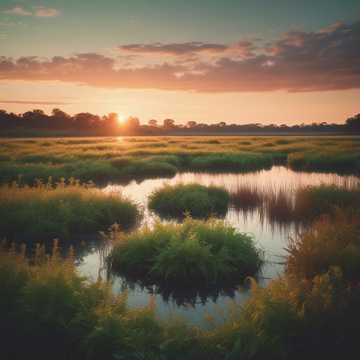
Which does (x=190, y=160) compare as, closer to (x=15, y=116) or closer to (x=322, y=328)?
(x=322, y=328)

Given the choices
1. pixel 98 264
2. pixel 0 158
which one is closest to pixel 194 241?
pixel 98 264

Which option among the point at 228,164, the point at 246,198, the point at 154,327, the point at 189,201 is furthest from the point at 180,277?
the point at 228,164

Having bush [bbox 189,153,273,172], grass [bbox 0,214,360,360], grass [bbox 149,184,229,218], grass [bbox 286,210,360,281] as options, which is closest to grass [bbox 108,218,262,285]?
grass [bbox 286,210,360,281]

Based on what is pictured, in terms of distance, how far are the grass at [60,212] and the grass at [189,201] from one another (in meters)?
1.84

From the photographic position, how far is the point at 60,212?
42.9ft

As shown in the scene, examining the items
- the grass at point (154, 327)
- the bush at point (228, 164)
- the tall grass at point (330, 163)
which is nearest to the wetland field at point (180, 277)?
the grass at point (154, 327)

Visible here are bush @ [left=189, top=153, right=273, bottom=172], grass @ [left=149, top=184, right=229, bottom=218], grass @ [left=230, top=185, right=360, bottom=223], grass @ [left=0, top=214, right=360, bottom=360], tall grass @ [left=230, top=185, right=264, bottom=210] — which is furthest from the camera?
bush @ [left=189, top=153, right=273, bottom=172]

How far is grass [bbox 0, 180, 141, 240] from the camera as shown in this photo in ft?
41.2

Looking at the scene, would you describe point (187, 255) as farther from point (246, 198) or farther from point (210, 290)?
point (246, 198)

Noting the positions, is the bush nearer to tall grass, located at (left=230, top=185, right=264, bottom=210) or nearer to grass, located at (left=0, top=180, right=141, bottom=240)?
tall grass, located at (left=230, top=185, right=264, bottom=210)

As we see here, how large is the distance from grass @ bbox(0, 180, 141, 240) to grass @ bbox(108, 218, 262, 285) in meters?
3.17

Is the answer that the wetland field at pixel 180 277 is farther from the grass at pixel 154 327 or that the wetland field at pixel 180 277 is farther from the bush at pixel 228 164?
the bush at pixel 228 164

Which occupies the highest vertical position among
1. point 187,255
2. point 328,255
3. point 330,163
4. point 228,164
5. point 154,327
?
point 330,163

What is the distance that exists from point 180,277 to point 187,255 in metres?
0.56
